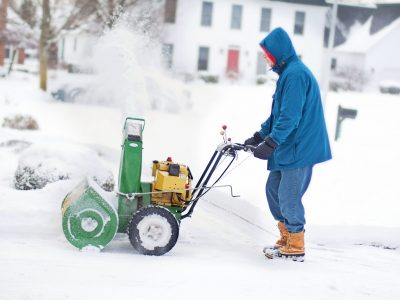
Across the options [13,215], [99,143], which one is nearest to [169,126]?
[99,143]

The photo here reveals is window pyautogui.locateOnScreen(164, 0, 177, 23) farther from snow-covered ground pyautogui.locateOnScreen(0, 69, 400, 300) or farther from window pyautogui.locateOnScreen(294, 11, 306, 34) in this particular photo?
window pyautogui.locateOnScreen(294, 11, 306, 34)

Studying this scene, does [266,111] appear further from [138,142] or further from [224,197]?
[138,142]

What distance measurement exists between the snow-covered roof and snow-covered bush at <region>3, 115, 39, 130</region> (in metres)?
5.13

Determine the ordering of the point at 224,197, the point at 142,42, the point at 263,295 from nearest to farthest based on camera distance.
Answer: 1. the point at 263,295
2. the point at 224,197
3. the point at 142,42

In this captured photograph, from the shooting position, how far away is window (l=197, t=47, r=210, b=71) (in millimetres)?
8219

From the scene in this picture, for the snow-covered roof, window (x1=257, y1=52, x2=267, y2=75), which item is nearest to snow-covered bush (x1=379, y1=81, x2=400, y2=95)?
the snow-covered roof

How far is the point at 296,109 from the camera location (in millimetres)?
3039

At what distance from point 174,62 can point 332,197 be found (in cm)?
344

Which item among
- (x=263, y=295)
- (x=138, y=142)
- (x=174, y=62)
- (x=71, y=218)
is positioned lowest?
(x=263, y=295)

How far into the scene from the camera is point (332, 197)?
5.10 metres

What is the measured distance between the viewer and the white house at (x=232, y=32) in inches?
324

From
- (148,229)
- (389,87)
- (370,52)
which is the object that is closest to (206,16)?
(370,52)

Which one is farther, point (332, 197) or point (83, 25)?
point (83, 25)

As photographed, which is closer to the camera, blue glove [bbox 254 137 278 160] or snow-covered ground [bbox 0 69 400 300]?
snow-covered ground [bbox 0 69 400 300]
